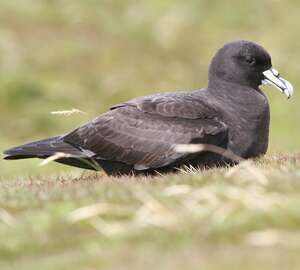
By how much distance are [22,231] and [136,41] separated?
23058 millimetres

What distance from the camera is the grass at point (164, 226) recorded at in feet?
19.6

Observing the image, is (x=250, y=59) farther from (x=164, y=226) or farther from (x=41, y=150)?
(x=164, y=226)

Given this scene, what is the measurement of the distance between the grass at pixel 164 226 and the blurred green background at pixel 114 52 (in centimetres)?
1185

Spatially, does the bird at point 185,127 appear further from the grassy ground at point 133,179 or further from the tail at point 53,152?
the grassy ground at point 133,179

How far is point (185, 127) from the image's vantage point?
10.3 meters

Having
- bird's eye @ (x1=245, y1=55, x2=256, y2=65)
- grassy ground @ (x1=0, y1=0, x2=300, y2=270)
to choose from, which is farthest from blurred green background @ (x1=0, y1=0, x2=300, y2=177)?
bird's eye @ (x1=245, y1=55, x2=256, y2=65)

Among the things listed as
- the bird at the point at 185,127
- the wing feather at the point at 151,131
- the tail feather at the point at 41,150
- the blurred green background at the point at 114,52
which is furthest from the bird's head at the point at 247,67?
the blurred green background at the point at 114,52

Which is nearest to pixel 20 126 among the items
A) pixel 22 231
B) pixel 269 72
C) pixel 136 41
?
pixel 136 41

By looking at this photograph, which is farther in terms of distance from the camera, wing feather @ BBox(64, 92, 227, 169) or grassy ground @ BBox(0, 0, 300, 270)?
wing feather @ BBox(64, 92, 227, 169)

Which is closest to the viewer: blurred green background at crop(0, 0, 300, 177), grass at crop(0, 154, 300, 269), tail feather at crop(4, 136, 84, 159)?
grass at crop(0, 154, 300, 269)

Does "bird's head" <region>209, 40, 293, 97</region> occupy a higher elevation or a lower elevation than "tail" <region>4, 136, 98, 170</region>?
higher

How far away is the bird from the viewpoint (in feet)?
33.5

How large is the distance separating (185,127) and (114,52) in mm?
17723

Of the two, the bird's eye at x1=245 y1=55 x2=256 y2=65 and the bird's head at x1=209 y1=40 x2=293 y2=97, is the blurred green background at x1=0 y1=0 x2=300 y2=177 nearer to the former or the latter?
the bird's head at x1=209 y1=40 x2=293 y2=97
